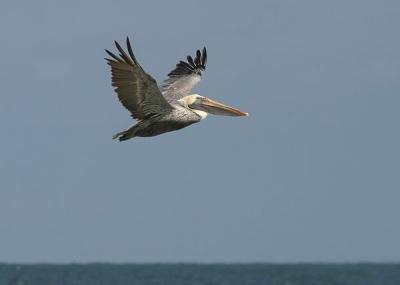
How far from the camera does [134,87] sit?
581 inches

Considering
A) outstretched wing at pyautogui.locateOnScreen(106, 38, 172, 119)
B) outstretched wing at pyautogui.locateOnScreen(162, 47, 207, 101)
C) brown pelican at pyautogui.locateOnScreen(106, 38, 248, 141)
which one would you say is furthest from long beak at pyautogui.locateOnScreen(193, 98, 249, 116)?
outstretched wing at pyautogui.locateOnScreen(106, 38, 172, 119)

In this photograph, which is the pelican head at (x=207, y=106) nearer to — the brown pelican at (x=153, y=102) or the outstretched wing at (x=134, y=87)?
the brown pelican at (x=153, y=102)

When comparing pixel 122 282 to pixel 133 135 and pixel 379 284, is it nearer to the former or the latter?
pixel 379 284

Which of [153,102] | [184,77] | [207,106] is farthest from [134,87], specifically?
[184,77]

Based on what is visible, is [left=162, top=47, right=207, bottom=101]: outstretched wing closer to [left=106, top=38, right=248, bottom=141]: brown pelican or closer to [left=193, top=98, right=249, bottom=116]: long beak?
[left=106, top=38, right=248, bottom=141]: brown pelican

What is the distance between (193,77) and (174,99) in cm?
114

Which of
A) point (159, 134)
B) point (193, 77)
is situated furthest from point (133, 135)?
point (193, 77)

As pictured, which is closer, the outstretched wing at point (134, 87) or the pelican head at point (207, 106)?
the outstretched wing at point (134, 87)

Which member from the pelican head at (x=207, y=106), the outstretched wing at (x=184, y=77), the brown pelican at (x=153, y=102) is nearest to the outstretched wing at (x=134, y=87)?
the brown pelican at (x=153, y=102)

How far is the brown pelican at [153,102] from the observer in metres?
14.4

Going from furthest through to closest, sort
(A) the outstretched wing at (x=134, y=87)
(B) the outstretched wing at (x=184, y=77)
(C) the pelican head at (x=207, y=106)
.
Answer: (B) the outstretched wing at (x=184, y=77) < (C) the pelican head at (x=207, y=106) < (A) the outstretched wing at (x=134, y=87)

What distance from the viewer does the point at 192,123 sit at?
16031 millimetres

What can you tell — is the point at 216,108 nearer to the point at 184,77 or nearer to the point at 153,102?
the point at 184,77

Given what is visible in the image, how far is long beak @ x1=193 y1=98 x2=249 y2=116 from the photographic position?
17.2 meters
